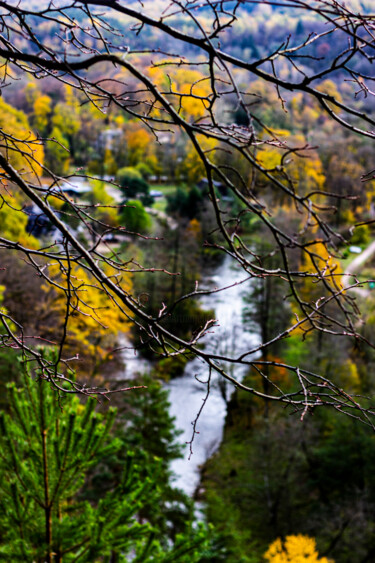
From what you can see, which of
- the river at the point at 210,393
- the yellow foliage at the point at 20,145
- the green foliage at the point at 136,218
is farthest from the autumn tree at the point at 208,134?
the green foliage at the point at 136,218

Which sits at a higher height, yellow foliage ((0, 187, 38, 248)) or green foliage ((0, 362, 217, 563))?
yellow foliage ((0, 187, 38, 248))

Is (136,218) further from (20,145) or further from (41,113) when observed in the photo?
(41,113)

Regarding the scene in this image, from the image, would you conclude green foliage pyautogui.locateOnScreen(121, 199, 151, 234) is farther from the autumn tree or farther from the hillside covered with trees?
the autumn tree

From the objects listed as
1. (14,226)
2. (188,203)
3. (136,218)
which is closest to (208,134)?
(14,226)

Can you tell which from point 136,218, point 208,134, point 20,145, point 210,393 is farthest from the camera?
point 136,218

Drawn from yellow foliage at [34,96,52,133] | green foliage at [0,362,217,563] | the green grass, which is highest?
yellow foliage at [34,96,52,133]

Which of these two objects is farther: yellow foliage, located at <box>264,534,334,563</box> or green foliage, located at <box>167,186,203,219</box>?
green foliage, located at <box>167,186,203,219</box>

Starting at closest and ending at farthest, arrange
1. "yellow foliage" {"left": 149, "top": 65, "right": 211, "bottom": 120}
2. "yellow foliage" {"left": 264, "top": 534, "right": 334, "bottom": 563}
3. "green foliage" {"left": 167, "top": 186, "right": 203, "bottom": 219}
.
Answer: "yellow foliage" {"left": 149, "top": 65, "right": 211, "bottom": 120} < "yellow foliage" {"left": 264, "top": 534, "right": 334, "bottom": 563} < "green foliage" {"left": 167, "top": 186, "right": 203, "bottom": 219}

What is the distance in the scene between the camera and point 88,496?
1036 cm

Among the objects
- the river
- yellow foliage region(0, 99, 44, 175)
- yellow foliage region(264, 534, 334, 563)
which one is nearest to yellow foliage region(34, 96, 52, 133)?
yellow foliage region(0, 99, 44, 175)

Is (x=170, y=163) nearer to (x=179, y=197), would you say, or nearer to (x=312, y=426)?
(x=179, y=197)

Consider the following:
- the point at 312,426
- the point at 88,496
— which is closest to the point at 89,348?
the point at 88,496

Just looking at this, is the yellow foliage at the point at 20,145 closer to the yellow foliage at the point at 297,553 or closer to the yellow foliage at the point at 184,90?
the yellow foliage at the point at 184,90

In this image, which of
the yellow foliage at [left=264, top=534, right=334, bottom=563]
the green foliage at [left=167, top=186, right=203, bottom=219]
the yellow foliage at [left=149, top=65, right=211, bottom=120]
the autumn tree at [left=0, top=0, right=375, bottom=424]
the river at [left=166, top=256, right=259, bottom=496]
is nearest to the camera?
the autumn tree at [left=0, top=0, right=375, bottom=424]
